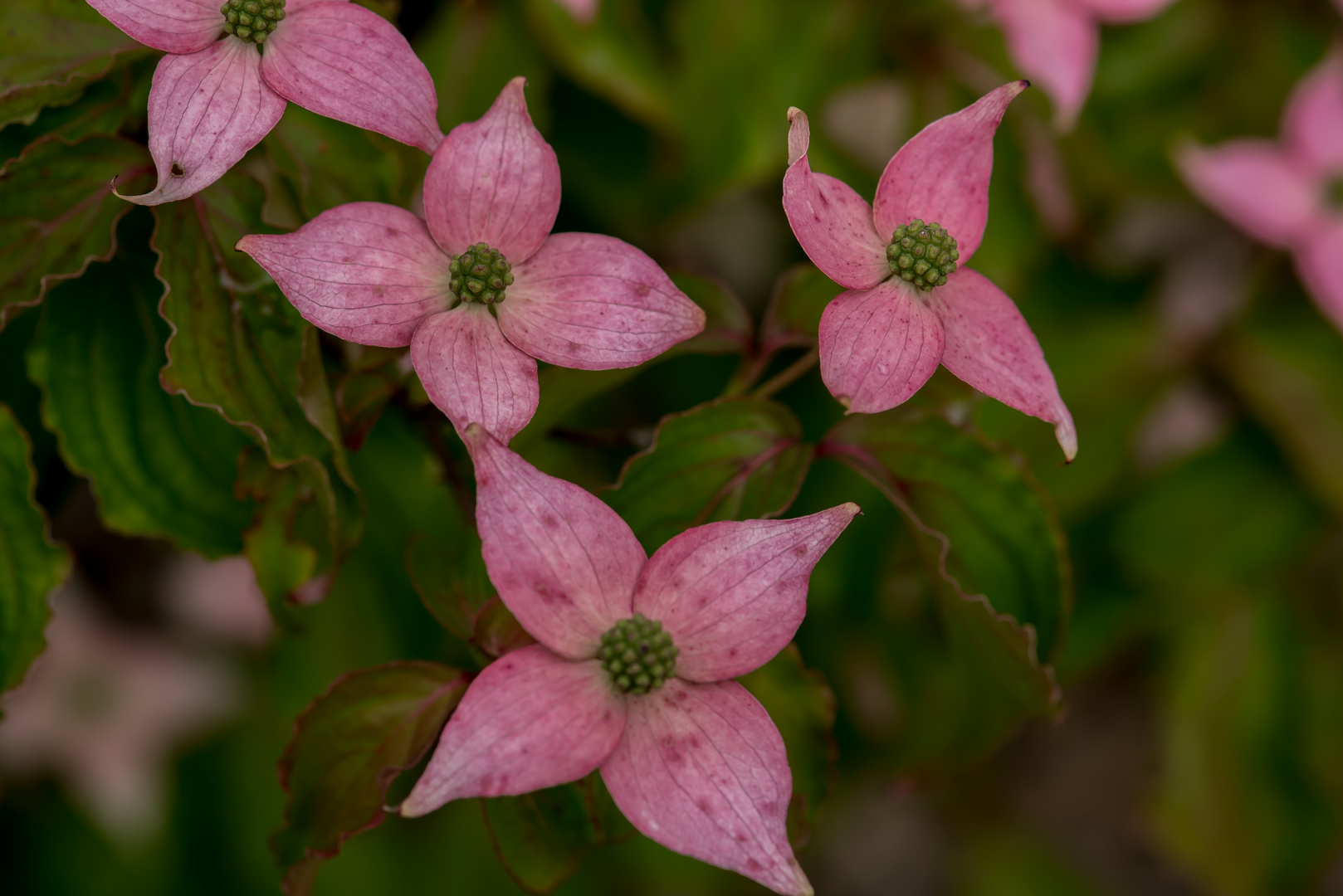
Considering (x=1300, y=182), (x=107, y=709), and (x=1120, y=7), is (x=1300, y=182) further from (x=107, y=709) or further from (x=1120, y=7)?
(x=107, y=709)

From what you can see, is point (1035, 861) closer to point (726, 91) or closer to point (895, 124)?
point (895, 124)

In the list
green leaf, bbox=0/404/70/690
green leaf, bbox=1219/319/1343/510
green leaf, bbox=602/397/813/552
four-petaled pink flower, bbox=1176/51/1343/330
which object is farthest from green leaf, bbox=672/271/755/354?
green leaf, bbox=1219/319/1343/510

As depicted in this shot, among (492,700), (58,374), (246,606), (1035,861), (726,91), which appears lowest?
(1035,861)

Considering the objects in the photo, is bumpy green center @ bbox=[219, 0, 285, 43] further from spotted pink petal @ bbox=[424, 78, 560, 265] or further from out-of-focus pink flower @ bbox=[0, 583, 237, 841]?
out-of-focus pink flower @ bbox=[0, 583, 237, 841]

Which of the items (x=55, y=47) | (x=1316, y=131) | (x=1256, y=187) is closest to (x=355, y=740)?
(x=55, y=47)

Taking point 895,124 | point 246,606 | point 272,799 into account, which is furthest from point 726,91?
point 272,799
